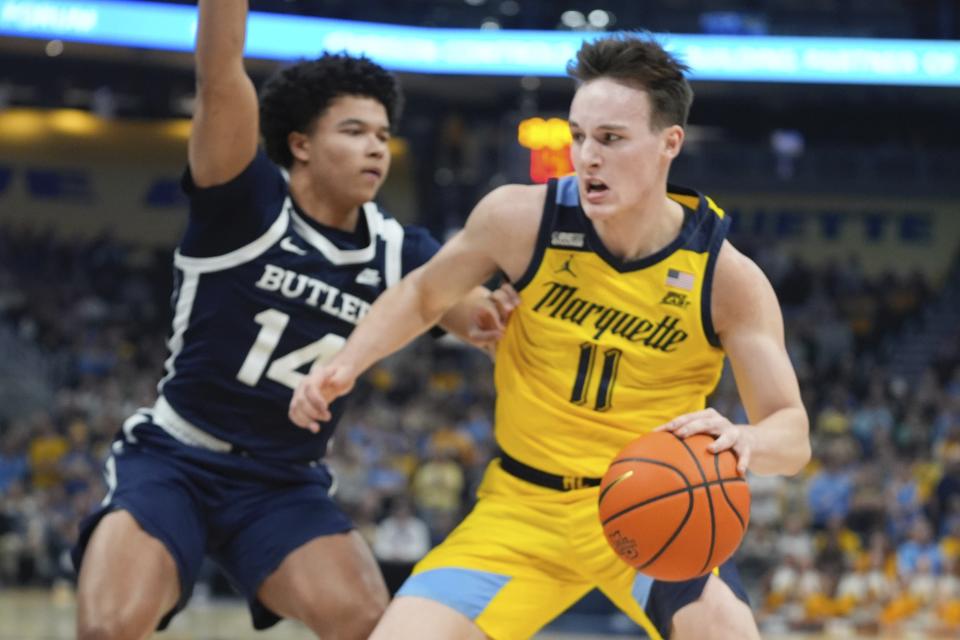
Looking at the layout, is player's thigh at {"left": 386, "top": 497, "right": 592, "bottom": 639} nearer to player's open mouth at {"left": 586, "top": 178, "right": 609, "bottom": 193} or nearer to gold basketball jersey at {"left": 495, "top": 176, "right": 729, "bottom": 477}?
gold basketball jersey at {"left": 495, "top": 176, "right": 729, "bottom": 477}

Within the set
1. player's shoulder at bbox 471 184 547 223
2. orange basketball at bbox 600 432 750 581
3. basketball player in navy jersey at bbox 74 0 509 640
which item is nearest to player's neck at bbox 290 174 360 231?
basketball player in navy jersey at bbox 74 0 509 640

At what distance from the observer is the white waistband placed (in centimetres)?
440

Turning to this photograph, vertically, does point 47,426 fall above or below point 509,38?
below

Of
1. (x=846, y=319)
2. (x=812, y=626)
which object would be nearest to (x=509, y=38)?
(x=846, y=319)

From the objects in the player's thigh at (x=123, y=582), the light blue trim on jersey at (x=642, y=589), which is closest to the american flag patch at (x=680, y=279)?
the light blue trim on jersey at (x=642, y=589)

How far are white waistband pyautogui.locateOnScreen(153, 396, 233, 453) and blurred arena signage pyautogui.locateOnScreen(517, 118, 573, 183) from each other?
1001 centimetres

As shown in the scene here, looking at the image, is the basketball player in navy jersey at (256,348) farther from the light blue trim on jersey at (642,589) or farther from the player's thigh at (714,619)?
the player's thigh at (714,619)

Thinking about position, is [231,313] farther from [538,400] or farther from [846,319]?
[846,319]

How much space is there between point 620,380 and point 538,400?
26cm

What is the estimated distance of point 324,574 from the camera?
4.23m

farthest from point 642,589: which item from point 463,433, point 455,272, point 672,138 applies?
point 463,433

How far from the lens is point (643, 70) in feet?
12.4

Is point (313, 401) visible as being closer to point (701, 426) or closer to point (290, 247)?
point (290, 247)

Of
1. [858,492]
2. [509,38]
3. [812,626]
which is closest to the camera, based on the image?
[812,626]
